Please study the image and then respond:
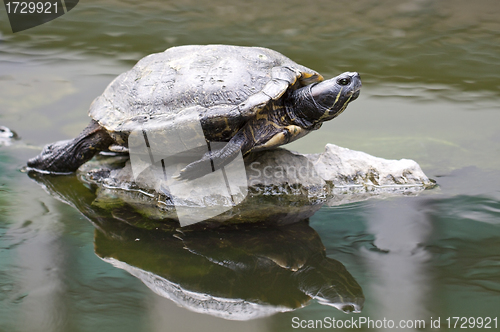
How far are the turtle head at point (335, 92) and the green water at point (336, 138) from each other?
762mm

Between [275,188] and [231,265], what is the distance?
96cm

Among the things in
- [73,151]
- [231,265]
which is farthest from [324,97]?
[73,151]

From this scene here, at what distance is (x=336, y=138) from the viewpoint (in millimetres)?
4836

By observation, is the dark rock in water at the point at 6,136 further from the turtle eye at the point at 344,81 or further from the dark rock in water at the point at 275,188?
the turtle eye at the point at 344,81

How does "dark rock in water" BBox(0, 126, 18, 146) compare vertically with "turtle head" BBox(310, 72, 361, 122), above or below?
below

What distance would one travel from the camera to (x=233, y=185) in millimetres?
3318

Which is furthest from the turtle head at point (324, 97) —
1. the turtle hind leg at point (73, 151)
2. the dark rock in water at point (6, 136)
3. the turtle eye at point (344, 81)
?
the dark rock in water at point (6, 136)

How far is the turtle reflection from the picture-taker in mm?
2223

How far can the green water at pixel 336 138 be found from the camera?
2.21 metres

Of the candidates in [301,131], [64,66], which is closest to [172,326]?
[301,131]

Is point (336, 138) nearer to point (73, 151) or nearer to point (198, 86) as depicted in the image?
point (198, 86)

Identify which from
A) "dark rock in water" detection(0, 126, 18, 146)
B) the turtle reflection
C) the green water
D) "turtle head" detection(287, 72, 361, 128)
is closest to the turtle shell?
"turtle head" detection(287, 72, 361, 128)

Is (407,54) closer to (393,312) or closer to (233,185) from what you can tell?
(233,185)

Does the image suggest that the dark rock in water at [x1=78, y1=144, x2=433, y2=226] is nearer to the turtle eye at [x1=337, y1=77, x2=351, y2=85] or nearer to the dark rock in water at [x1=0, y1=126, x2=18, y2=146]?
the turtle eye at [x1=337, y1=77, x2=351, y2=85]
